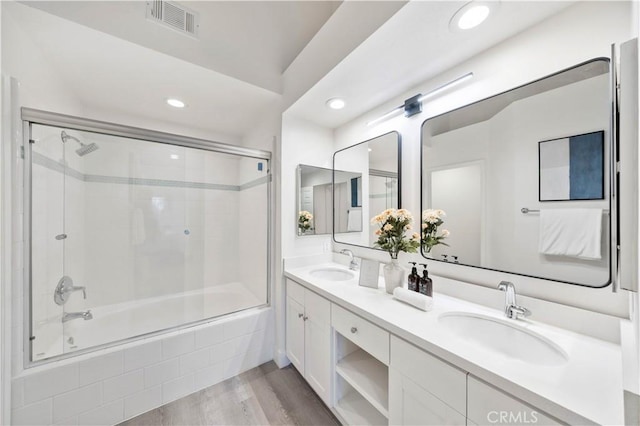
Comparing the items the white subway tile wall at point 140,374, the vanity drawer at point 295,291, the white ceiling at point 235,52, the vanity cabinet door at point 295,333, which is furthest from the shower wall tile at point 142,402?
the white ceiling at point 235,52

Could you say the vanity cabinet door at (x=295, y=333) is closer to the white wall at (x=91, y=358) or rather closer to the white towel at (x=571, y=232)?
the white wall at (x=91, y=358)

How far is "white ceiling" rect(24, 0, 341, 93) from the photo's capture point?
1246 millimetres

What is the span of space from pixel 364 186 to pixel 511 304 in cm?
123

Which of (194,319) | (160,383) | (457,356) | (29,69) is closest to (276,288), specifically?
(194,319)

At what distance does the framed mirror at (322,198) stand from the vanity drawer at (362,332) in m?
0.85

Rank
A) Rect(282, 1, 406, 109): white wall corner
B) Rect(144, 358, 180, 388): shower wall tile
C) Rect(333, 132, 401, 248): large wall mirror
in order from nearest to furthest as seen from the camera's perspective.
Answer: Rect(282, 1, 406, 109): white wall corner
Rect(144, 358, 180, 388): shower wall tile
Rect(333, 132, 401, 248): large wall mirror

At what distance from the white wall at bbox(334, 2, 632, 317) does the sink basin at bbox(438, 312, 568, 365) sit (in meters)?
0.22

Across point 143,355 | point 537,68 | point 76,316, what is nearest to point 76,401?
point 143,355

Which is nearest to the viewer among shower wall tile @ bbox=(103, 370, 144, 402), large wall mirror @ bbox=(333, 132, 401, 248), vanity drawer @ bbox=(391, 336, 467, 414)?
vanity drawer @ bbox=(391, 336, 467, 414)

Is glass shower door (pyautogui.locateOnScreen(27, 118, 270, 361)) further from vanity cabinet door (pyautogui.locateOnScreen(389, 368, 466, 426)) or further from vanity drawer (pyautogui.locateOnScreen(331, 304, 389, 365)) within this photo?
vanity cabinet door (pyautogui.locateOnScreen(389, 368, 466, 426))

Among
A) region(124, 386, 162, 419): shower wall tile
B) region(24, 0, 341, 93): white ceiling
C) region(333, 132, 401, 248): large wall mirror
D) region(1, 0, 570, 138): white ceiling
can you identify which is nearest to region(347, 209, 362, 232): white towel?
region(333, 132, 401, 248): large wall mirror

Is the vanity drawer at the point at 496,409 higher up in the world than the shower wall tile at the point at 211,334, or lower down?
higher up

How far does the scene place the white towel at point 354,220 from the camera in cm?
196

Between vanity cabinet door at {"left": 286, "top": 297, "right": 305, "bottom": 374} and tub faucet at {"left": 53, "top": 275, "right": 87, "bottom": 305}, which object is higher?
tub faucet at {"left": 53, "top": 275, "right": 87, "bottom": 305}
